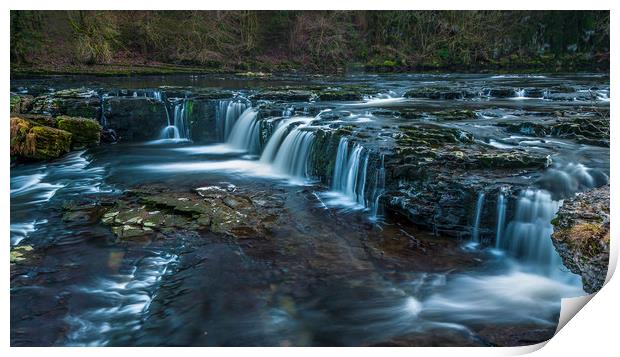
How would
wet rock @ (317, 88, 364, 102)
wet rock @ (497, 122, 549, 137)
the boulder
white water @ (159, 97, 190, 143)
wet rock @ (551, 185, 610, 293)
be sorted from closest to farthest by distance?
wet rock @ (551, 185, 610, 293) → wet rock @ (497, 122, 549, 137) → the boulder → white water @ (159, 97, 190, 143) → wet rock @ (317, 88, 364, 102)

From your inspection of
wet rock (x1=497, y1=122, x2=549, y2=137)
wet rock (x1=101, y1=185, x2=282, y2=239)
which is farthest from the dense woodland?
wet rock (x1=101, y1=185, x2=282, y2=239)

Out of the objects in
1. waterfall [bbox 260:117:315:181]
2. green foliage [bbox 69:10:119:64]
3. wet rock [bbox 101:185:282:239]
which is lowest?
wet rock [bbox 101:185:282:239]

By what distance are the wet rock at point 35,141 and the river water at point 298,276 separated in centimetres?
128

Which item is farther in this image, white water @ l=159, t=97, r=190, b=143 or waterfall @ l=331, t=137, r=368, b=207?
white water @ l=159, t=97, r=190, b=143

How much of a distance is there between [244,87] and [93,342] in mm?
9775

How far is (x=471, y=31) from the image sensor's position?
9156 mm

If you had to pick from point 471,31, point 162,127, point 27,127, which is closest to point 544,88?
point 471,31

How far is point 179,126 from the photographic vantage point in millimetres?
9969

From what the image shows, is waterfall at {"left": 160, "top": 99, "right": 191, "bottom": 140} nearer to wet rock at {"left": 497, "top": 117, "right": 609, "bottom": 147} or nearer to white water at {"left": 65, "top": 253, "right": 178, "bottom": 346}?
wet rock at {"left": 497, "top": 117, "right": 609, "bottom": 147}

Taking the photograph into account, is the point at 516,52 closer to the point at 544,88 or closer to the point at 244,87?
the point at 544,88

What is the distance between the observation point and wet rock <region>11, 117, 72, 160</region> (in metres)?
7.21

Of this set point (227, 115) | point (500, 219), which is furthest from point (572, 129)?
point (227, 115)

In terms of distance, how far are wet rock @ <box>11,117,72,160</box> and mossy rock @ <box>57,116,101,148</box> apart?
0.50m

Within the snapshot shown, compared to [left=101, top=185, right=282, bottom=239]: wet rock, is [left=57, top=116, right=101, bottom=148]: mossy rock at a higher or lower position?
higher
